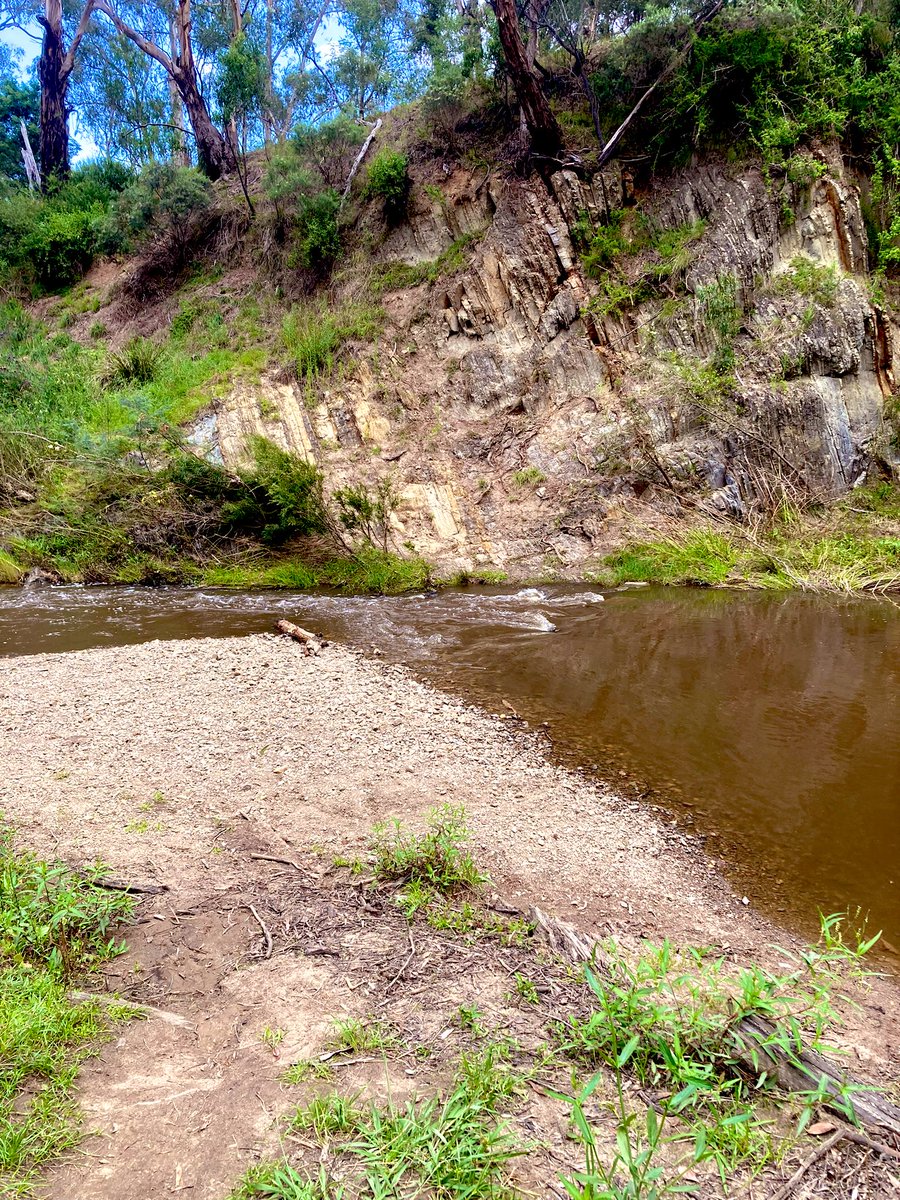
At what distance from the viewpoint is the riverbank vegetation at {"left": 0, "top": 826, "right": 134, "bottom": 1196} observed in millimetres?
1928

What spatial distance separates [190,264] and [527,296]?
40.7 ft

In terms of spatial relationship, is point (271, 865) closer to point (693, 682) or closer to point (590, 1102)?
point (590, 1102)

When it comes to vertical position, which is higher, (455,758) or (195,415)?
(195,415)

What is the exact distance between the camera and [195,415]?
51.2ft

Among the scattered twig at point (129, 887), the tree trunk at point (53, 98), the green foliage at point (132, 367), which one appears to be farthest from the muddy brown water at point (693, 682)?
the tree trunk at point (53, 98)

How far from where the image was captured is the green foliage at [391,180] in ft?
57.4

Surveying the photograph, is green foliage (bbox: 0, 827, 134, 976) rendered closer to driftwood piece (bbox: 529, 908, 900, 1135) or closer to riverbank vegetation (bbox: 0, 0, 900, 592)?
driftwood piece (bbox: 529, 908, 900, 1135)

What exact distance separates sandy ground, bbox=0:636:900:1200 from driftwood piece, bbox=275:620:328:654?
37.7 inches

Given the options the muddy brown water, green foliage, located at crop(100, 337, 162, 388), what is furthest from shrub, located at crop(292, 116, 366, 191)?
the muddy brown water

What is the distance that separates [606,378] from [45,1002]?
1446 centimetres

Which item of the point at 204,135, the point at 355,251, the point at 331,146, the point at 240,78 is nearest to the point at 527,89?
the point at 355,251

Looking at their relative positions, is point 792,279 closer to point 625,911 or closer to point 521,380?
point 521,380

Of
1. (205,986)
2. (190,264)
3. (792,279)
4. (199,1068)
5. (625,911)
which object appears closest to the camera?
(199,1068)

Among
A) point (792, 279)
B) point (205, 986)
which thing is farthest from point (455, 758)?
point (792, 279)
